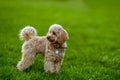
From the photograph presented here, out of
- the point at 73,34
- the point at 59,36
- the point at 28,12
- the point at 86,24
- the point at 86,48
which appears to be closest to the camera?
the point at 59,36

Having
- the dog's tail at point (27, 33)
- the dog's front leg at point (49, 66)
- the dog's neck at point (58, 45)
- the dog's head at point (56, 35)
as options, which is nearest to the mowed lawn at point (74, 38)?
the dog's front leg at point (49, 66)

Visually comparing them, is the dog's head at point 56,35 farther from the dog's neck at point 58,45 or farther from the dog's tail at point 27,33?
the dog's tail at point 27,33

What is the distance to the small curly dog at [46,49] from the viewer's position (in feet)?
31.8

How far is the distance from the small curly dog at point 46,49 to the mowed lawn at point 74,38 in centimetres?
22

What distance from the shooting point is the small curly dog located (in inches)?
382

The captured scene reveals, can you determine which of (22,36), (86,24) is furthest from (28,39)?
→ (86,24)

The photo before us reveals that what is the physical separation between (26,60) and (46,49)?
60cm

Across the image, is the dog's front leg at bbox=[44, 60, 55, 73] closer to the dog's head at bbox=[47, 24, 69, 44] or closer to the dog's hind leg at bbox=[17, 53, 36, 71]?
the dog's hind leg at bbox=[17, 53, 36, 71]

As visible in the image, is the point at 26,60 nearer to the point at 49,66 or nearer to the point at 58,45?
the point at 49,66

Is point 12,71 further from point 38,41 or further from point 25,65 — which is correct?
point 38,41

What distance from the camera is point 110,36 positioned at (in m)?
19.3

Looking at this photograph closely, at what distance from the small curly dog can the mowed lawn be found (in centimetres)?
22

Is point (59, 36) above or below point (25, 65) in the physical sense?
above

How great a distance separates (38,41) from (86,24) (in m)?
13.0
